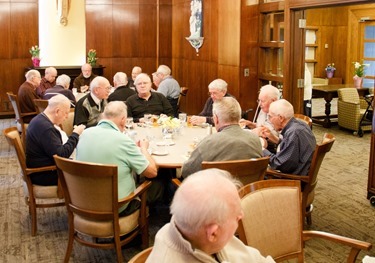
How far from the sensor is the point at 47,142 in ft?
13.6

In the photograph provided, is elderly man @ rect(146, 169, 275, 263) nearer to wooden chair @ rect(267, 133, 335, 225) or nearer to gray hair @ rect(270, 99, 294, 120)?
wooden chair @ rect(267, 133, 335, 225)

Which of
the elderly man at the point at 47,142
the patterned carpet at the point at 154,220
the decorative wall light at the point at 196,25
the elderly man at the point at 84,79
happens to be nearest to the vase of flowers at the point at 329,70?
the decorative wall light at the point at 196,25

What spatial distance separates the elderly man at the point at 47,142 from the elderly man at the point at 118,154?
0.63 m

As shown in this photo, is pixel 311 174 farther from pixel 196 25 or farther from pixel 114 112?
pixel 196 25

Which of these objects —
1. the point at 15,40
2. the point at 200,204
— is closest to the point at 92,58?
the point at 15,40

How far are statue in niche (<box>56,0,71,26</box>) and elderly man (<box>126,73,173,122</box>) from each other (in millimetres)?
5814

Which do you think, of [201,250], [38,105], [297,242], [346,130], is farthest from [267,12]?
[201,250]

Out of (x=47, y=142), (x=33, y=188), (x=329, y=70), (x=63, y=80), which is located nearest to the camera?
(x=47, y=142)

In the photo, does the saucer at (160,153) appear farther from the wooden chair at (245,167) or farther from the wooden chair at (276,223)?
the wooden chair at (276,223)

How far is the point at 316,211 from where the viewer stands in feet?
16.3

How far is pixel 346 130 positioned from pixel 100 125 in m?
6.90

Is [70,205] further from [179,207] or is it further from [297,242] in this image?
[179,207]

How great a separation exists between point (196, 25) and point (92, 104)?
181 inches

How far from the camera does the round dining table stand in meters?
3.94
